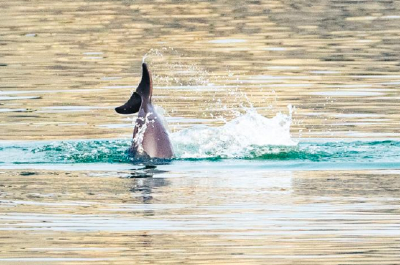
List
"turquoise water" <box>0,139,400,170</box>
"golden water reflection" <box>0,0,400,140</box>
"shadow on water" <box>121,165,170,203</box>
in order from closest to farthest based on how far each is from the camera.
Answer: "shadow on water" <box>121,165,170,203</box>, "turquoise water" <box>0,139,400,170</box>, "golden water reflection" <box>0,0,400,140</box>

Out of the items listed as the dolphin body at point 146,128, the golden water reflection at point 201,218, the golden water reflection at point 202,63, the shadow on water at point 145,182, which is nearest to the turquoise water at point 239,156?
the dolphin body at point 146,128

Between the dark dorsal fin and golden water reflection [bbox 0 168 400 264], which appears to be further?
the dark dorsal fin

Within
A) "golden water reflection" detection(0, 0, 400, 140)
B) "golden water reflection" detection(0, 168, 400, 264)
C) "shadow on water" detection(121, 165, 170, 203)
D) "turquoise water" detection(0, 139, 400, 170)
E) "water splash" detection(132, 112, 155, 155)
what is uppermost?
"water splash" detection(132, 112, 155, 155)

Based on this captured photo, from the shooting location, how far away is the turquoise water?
17.0 metres

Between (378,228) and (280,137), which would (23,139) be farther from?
(378,228)

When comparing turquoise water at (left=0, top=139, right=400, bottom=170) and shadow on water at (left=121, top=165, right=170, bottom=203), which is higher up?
shadow on water at (left=121, top=165, right=170, bottom=203)

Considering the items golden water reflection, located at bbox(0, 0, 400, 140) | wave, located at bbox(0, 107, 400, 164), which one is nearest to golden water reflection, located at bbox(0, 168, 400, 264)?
wave, located at bbox(0, 107, 400, 164)

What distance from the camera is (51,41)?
1391 inches

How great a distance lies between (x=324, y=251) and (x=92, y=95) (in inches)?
514

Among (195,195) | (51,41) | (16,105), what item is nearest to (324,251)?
(195,195)

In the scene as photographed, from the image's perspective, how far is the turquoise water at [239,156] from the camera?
17.0 meters

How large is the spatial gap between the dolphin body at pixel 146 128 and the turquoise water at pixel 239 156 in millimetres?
184

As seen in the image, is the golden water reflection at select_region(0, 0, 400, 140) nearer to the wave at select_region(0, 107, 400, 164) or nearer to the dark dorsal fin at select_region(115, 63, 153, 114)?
the wave at select_region(0, 107, 400, 164)

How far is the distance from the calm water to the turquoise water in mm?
29
